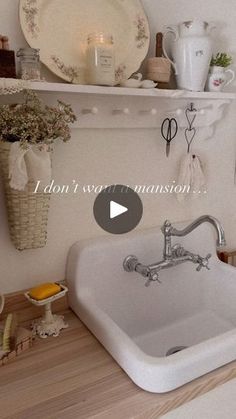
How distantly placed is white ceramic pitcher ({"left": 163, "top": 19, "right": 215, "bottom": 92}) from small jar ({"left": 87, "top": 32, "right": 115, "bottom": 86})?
0.80ft

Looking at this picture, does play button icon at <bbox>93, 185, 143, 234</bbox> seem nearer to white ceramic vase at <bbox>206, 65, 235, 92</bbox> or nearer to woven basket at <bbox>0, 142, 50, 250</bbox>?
woven basket at <bbox>0, 142, 50, 250</bbox>

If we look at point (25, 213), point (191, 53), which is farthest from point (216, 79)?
point (25, 213)

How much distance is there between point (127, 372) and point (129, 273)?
0.38 metres

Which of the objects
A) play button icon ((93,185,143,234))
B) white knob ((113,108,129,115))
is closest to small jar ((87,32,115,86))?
white knob ((113,108,129,115))

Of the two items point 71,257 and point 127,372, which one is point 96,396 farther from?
point 71,257

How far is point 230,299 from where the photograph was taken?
46.6 inches

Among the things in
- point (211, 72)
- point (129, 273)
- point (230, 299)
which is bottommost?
point (230, 299)

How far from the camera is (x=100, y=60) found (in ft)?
2.80

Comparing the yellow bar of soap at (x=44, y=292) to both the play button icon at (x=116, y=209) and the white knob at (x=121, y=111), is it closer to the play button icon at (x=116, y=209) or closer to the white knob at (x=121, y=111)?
the play button icon at (x=116, y=209)

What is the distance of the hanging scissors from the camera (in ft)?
3.72

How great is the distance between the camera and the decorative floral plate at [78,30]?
2.84 ft

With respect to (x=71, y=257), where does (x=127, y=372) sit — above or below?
below

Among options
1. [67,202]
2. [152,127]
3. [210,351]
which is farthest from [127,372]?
[152,127]

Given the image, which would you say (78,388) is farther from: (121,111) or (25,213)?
(121,111)
